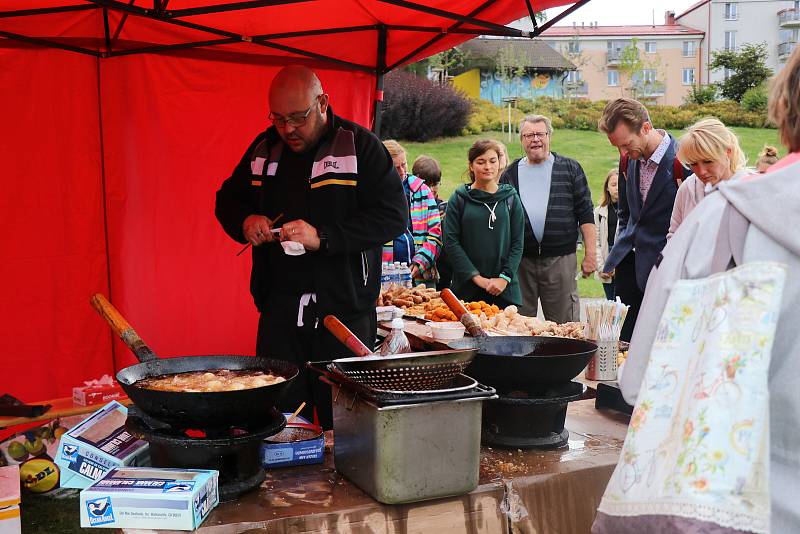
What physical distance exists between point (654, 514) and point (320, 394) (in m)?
2.05

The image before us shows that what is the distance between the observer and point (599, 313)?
3070 millimetres

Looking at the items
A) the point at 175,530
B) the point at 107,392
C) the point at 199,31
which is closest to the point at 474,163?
the point at 199,31

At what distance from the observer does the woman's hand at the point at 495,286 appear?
5242 millimetres

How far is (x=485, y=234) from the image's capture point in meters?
5.37

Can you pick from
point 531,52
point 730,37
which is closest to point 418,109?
point 531,52

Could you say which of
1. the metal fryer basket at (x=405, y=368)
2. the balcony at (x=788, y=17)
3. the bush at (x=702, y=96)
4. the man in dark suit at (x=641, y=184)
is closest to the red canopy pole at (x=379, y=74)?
the man in dark suit at (x=641, y=184)

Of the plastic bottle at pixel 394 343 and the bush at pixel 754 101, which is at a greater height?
the bush at pixel 754 101

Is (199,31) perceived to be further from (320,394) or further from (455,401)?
(455,401)

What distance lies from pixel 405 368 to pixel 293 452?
0.50 metres

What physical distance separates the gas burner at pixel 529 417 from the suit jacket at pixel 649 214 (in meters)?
3.07

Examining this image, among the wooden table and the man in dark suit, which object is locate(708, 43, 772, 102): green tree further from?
the wooden table

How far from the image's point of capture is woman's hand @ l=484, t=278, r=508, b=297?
5.24 m

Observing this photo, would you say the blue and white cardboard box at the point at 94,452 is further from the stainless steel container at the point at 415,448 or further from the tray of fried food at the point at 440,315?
the tray of fried food at the point at 440,315

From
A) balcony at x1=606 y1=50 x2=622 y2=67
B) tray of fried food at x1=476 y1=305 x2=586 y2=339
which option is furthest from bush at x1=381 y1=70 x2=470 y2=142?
balcony at x1=606 y1=50 x2=622 y2=67
